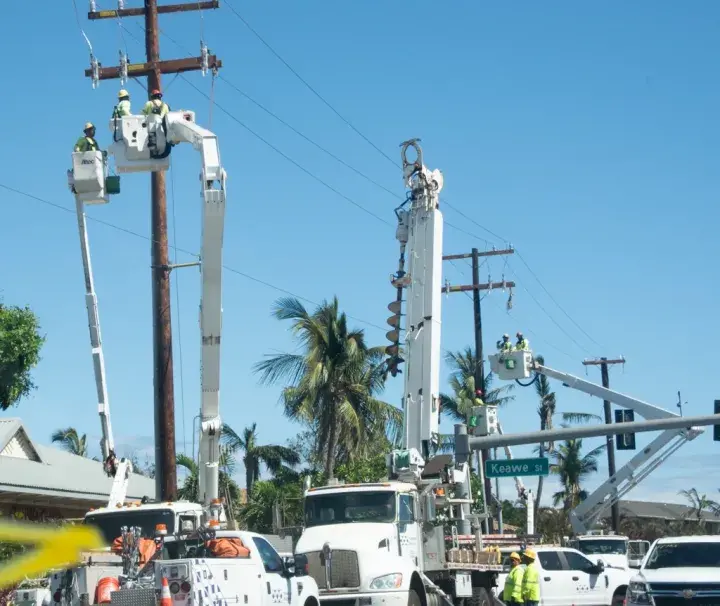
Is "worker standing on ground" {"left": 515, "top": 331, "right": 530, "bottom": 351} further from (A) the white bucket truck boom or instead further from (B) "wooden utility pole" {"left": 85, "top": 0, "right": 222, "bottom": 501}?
(B) "wooden utility pole" {"left": 85, "top": 0, "right": 222, "bottom": 501}

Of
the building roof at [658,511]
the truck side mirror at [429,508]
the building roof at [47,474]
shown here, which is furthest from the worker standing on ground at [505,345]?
the building roof at [658,511]

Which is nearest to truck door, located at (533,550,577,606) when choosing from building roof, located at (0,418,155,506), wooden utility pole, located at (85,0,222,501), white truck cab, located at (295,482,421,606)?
white truck cab, located at (295,482,421,606)

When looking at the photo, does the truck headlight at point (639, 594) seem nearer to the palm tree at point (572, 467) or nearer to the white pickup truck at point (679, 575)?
the white pickup truck at point (679, 575)

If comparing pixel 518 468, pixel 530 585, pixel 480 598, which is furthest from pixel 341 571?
pixel 518 468

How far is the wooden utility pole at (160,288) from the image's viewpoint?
2258 cm

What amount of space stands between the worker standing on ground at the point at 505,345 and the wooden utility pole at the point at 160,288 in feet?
66.4

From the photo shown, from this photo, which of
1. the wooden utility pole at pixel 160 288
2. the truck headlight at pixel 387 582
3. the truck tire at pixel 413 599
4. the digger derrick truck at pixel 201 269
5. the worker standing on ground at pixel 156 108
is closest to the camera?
the digger derrick truck at pixel 201 269

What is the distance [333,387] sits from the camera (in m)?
38.2

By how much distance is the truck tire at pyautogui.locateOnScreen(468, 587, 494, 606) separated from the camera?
902 inches

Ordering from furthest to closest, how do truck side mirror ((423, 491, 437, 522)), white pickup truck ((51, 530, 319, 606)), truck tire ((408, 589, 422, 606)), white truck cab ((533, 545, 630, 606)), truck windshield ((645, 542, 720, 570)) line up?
1. white truck cab ((533, 545, 630, 606))
2. truck side mirror ((423, 491, 437, 522))
3. truck tire ((408, 589, 422, 606))
4. truck windshield ((645, 542, 720, 570))
5. white pickup truck ((51, 530, 319, 606))

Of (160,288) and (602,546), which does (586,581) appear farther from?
(160,288)

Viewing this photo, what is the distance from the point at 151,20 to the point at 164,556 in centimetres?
1358

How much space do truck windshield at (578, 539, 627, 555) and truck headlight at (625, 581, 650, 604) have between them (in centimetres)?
1612

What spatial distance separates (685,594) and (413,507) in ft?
17.5
